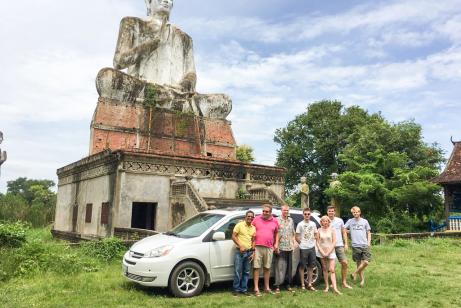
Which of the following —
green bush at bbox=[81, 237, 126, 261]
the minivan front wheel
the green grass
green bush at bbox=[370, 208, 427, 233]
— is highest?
green bush at bbox=[370, 208, 427, 233]

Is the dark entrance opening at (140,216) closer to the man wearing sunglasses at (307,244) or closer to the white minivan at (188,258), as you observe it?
the white minivan at (188,258)

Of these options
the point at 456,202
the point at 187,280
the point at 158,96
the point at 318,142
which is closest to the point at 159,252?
the point at 187,280

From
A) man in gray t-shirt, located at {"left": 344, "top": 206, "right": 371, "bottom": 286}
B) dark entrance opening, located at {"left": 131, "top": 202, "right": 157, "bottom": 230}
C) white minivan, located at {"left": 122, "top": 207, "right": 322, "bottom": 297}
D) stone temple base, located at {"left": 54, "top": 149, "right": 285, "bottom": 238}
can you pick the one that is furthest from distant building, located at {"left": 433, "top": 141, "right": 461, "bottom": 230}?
white minivan, located at {"left": 122, "top": 207, "right": 322, "bottom": 297}

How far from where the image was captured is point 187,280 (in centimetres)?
767

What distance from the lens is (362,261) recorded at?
9.15 metres

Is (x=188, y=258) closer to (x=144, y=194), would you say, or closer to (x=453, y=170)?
(x=144, y=194)

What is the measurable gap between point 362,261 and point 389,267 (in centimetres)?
280

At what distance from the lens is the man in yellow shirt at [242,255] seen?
7.89 meters

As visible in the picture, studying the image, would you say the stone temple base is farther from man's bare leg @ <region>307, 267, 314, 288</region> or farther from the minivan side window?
man's bare leg @ <region>307, 267, 314, 288</region>

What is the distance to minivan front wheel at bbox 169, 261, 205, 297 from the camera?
7.48 meters

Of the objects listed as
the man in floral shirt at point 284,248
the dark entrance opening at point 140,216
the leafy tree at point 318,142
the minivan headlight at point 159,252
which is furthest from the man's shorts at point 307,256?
the leafy tree at point 318,142

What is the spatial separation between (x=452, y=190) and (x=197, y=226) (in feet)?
63.9

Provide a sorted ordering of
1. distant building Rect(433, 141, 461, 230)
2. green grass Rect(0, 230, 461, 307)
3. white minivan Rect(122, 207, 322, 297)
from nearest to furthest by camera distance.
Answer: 1. green grass Rect(0, 230, 461, 307)
2. white minivan Rect(122, 207, 322, 297)
3. distant building Rect(433, 141, 461, 230)

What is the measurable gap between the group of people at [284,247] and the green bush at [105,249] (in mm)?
4454
